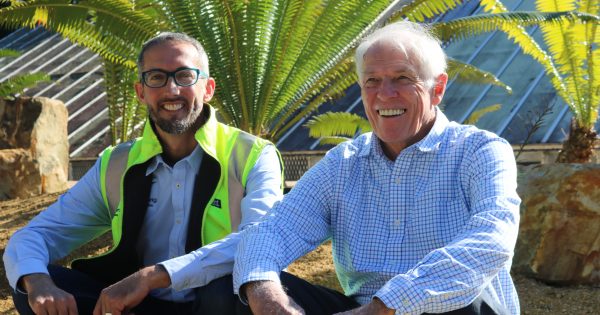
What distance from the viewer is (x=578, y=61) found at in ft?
24.8

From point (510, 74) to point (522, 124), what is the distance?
61.9 inches

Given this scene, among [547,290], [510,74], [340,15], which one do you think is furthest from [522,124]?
[547,290]

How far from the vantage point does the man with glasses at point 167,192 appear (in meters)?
2.98

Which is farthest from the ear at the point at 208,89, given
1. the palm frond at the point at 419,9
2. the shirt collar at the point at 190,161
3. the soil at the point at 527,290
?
the palm frond at the point at 419,9

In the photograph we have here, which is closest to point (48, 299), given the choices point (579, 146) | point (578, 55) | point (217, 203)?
point (217, 203)

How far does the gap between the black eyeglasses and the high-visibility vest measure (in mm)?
180

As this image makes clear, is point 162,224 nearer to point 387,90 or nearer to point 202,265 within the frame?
point 202,265

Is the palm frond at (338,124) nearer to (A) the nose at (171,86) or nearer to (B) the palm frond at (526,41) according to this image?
(B) the palm frond at (526,41)

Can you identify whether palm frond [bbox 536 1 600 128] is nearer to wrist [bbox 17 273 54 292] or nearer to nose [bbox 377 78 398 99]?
nose [bbox 377 78 398 99]

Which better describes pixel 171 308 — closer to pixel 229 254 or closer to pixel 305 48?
pixel 229 254

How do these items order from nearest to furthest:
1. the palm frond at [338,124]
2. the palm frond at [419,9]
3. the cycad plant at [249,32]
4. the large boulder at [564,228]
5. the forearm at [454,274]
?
the forearm at [454,274] → the large boulder at [564,228] → the cycad plant at [249,32] → the palm frond at [419,9] → the palm frond at [338,124]

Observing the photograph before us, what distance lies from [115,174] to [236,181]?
0.52 meters

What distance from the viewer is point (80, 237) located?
332 cm

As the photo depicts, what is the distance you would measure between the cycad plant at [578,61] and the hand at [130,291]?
5.45 meters
